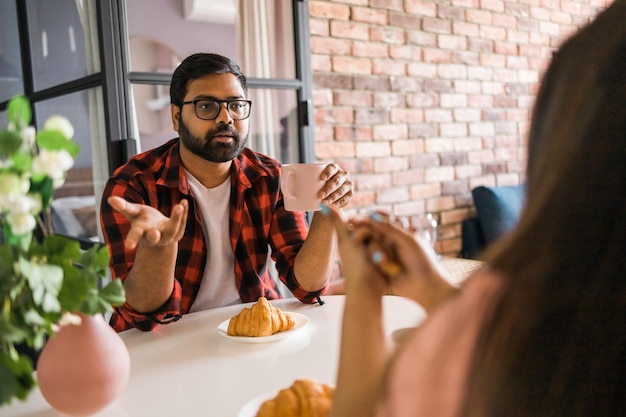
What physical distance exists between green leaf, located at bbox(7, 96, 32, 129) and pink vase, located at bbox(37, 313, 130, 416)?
0.91ft

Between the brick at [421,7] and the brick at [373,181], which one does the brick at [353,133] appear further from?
the brick at [421,7]

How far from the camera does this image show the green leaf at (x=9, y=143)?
22.1 inches

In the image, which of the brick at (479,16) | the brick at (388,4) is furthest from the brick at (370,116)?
the brick at (479,16)

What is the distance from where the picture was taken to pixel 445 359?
45 centimetres

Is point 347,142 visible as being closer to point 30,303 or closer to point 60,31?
point 60,31

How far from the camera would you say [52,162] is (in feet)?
1.92

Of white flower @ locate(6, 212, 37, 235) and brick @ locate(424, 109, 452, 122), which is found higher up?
brick @ locate(424, 109, 452, 122)

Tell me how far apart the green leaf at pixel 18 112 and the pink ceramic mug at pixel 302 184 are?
651mm

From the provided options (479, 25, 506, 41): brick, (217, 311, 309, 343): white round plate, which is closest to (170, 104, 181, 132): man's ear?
(217, 311, 309, 343): white round plate

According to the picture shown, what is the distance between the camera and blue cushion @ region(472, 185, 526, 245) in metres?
3.14

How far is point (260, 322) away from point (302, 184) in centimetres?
30

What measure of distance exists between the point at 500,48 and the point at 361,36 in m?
1.14

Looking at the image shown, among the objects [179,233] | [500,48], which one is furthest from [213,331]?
[500,48]

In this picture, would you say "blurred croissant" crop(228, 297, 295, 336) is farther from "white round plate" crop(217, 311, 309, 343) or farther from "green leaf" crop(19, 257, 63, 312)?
"green leaf" crop(19, 257, 63, 312)
